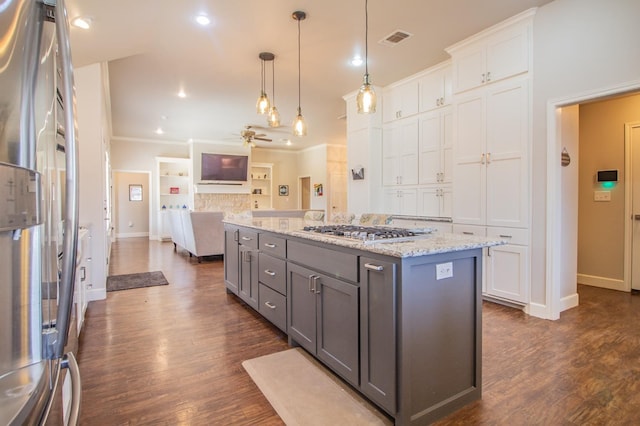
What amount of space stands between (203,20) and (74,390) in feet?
11.1

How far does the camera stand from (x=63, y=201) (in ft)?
2.63

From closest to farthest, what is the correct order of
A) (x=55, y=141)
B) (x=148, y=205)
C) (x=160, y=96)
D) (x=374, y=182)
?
1. (x=55, y=141)
2. (x=374, y=182)
3. (x=160, y=96)
4. (x=148, y=205)

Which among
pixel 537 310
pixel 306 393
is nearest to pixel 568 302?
pixel 537 310

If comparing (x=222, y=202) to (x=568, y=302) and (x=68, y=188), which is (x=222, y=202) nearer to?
(x=568, y=302)

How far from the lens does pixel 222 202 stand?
32.3 ft

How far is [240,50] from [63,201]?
143 inches

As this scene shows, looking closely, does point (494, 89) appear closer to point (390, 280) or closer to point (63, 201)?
point (390, 280)

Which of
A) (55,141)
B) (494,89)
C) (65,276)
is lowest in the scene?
(65,276)

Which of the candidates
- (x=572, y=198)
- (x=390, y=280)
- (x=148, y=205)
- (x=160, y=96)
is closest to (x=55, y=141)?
(x=390, y=280)

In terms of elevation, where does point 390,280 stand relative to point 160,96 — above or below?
below

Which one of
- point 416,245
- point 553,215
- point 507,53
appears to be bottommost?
point 416,245

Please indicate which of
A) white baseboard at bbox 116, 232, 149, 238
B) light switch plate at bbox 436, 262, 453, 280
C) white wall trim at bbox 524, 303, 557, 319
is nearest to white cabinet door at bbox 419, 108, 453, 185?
white wall trim at bbox 524, 303, 557, 319

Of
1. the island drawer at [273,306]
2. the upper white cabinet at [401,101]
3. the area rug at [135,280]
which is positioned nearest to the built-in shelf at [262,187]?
the area rug at [135,280]

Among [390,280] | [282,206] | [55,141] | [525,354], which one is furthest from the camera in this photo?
[282,206]
